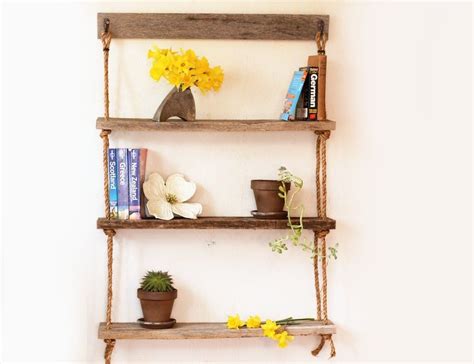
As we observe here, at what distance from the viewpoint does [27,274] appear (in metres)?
3.46

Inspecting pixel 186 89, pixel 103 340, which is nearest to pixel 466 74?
pixel 186 89

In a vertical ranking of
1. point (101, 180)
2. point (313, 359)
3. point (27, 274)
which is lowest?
point (313, 359)

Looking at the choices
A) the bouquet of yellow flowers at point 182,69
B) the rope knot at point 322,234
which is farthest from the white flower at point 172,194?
the rope knot at point 322,234

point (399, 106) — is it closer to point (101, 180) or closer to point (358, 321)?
point (358, 321)

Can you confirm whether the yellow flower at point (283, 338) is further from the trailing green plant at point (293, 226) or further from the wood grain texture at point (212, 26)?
the wood grain texture at point (212, 26)

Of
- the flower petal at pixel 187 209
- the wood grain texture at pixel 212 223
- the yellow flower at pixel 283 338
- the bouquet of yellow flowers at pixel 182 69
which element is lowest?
the yellow flower at pixel 283 338

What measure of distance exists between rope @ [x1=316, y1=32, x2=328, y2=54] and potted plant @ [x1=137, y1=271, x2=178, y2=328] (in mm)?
996

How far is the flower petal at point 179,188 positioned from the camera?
3.44 meters

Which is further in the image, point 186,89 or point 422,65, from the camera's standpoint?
point 422,65

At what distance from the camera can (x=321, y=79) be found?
3412 mm

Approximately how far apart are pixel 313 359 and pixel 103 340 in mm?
789

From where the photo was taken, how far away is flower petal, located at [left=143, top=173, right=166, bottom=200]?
3.42m

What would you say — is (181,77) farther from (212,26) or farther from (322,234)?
(322,234)

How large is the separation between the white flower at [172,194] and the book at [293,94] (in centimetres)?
43
